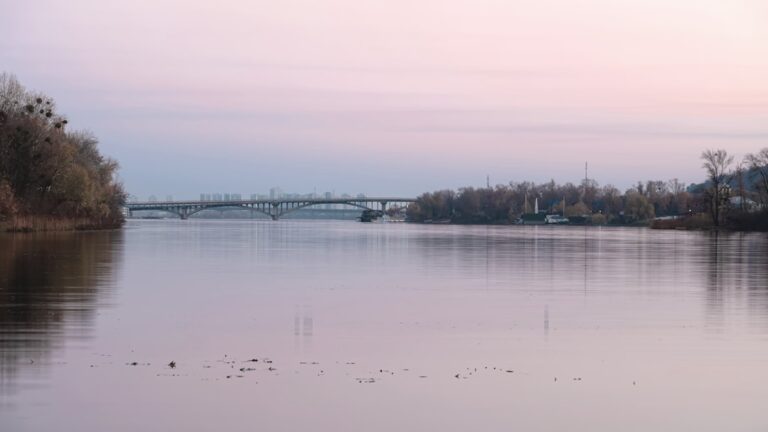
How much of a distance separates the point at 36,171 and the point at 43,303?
214ft

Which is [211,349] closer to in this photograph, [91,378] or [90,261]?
[91,378]

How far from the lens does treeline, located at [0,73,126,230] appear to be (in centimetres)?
7978

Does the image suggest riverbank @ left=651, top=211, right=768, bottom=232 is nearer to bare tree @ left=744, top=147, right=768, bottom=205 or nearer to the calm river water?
bare tree @ left=744, top=147, right=768, bottom=205

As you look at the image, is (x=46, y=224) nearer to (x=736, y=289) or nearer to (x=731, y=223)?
(x=736, y=289)

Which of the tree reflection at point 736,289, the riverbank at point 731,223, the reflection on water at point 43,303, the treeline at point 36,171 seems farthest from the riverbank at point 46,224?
the riverbank at point 731,223

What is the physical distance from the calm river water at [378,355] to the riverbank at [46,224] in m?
47.3

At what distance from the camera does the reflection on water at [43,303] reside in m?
15.7

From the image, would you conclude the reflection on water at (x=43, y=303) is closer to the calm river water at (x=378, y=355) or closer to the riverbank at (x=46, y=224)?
the calm river water at (x=378, y=355)

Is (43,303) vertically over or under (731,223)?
over

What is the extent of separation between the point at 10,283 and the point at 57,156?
60315 mm

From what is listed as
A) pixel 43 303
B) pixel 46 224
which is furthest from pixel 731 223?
pixel 43 303

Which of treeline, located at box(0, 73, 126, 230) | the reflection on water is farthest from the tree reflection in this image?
treeline, located at box(0, 73, 126, 230)

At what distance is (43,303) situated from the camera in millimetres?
22969

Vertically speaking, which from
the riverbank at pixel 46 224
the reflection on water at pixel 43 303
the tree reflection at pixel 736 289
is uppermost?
the riverbank at pixel 46 224
